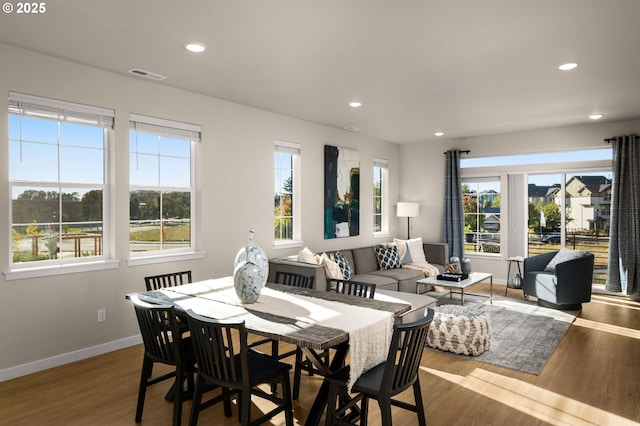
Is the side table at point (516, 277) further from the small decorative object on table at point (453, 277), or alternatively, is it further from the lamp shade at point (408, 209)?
the lamp shade at point (408, 209)

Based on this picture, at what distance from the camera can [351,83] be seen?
178 inches

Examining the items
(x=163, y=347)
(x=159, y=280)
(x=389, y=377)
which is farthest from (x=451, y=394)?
(x=159, y=280)

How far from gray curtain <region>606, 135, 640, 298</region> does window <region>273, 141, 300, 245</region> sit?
4.94 metres

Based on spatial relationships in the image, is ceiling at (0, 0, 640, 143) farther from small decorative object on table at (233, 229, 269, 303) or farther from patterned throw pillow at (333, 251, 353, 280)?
patterned throw pillow at (333, 251, 353, 280)

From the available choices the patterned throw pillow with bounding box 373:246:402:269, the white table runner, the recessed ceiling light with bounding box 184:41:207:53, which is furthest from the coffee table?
the recessed ceiling light with bounding box 184:41:207:53

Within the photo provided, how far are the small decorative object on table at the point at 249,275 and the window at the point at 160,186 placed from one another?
6.55 ft

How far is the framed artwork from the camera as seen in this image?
679cm

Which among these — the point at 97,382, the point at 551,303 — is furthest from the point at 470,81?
the point at 97,382

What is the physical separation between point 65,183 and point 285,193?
296 centimetres

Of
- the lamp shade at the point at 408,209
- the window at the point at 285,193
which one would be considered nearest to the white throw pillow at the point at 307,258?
the window at the point at 285,193

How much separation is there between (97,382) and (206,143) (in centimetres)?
272

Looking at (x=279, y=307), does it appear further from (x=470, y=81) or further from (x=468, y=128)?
(x=468, y=128)

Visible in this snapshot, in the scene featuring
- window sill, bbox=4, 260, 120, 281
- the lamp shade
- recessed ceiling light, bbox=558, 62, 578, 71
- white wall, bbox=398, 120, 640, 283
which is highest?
recessed ceiling light, bbox=558, 62, 578, 71

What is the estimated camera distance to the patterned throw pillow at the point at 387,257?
6.86m
